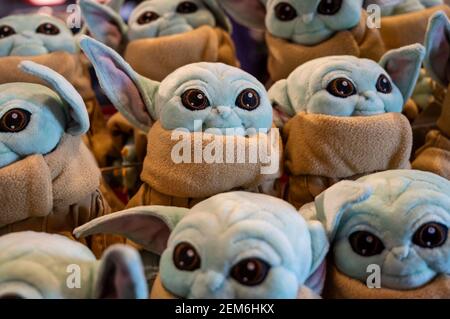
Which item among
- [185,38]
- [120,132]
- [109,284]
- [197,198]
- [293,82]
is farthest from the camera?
[120,132]

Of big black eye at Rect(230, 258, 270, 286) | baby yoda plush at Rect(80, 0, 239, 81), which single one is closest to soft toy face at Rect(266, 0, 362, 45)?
baby yoda plush at Rect(80, 0, 239, 81)

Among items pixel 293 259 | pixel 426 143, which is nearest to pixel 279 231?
pixel 293 259

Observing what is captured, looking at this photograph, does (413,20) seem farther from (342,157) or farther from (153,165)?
(153,165)

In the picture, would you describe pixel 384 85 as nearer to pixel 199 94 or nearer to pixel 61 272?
pixel 199 94

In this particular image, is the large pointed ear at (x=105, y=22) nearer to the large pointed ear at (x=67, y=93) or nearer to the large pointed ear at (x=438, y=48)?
the large pointed ear at (x=67, y=93)

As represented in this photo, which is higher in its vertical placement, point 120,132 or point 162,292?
point 162,292

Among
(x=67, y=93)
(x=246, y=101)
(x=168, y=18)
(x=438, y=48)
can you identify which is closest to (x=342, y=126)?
(x=246, y=101)

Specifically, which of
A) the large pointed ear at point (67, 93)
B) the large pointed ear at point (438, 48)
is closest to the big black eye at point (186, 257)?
the large pointed ear at point (67, 93)

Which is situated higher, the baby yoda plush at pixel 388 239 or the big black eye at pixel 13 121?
the big black eye at pixel 13 121

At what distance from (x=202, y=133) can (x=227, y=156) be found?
0.05 metres

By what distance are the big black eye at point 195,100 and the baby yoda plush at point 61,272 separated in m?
0.26

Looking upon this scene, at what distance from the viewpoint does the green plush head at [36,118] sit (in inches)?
32.4

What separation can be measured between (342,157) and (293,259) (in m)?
0.28

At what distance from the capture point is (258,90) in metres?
0.92
